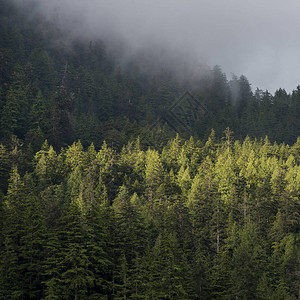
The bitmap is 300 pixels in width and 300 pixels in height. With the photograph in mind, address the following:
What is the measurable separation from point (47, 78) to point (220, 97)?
5891 cm

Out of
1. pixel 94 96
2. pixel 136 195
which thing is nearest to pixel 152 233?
pixel 136 195

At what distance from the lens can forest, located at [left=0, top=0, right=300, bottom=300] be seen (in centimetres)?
4212

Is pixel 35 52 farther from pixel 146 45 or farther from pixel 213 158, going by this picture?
pixel 213 158

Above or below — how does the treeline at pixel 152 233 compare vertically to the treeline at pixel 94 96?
below

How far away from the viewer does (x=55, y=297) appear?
39.1 meters

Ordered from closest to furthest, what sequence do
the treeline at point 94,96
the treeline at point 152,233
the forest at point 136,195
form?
the treeline at point 152,233, the forest at point 136,195, the treeline at point 94,96

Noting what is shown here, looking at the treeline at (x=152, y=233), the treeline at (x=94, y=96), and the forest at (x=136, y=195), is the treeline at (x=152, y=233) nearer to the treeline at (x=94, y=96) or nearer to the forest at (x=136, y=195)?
the forest at (x=136, y=195)

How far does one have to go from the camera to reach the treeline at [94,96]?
320 feet

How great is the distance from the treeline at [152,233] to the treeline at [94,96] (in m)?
24.2

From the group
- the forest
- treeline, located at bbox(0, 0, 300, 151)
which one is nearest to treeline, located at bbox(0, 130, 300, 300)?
the forest

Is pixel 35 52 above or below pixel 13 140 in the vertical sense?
above

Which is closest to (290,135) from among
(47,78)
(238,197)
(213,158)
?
(213,158)

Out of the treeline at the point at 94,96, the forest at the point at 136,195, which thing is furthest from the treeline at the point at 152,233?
the treeline at the point at 94,96

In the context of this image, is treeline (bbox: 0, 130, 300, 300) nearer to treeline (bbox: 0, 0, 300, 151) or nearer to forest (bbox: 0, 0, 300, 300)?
forest (bbox: 0, 0, 300, 300)
